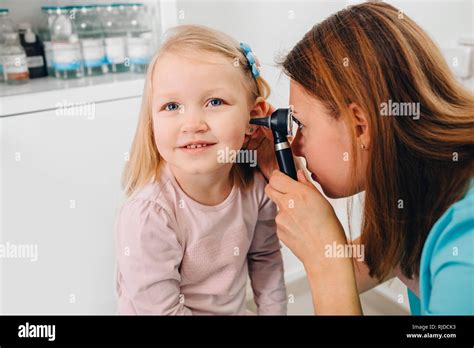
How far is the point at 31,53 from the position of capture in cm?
103

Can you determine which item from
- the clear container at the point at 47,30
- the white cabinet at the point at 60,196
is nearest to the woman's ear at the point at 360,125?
the white cabinet at the point at 60,196

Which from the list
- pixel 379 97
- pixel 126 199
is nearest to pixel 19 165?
pixel 126 199

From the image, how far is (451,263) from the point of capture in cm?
68

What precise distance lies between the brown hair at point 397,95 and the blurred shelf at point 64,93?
286mm

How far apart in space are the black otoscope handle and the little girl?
0.22 ft

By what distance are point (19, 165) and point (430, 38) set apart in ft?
2.25

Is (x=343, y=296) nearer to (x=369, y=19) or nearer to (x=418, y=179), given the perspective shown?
(x=418, y=179)

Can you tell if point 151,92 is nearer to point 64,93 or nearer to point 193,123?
point 193,123

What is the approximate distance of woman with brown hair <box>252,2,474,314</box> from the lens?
2.36ft

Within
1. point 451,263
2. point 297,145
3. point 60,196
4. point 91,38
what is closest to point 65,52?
point 91,38

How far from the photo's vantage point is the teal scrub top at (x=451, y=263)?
670 mm

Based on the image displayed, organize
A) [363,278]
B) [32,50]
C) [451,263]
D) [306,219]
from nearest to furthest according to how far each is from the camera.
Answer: [451,263], [306,219], [363,278], [32,50]

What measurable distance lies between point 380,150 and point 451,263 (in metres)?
0.19

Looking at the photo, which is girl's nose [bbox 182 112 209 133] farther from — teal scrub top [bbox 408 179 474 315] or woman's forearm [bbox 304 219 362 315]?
teal scrub top [bbox 408 179 474 315]
